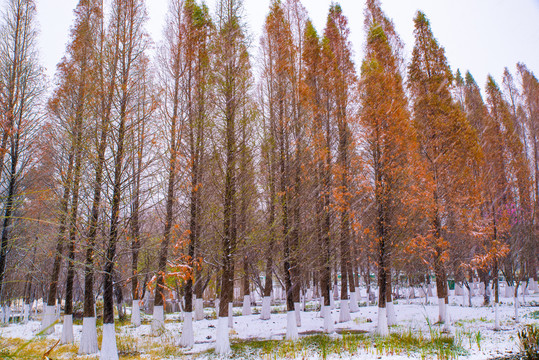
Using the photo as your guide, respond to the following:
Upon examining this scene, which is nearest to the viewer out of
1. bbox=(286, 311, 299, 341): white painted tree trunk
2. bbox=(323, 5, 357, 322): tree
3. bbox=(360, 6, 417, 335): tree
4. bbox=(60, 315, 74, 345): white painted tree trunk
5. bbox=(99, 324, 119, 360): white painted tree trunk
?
bbox=(99, 324, 119, 360): white painted tree trunk

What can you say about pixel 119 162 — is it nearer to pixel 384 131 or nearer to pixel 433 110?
pixel 384 131

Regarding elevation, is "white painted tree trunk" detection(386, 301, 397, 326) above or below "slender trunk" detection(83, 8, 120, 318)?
below

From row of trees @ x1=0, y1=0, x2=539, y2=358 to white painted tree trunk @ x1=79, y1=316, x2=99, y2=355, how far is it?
3cm

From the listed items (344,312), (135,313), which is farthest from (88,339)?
(344,312)

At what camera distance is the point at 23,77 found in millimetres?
11000

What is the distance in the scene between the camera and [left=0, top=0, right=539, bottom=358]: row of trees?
8.95m

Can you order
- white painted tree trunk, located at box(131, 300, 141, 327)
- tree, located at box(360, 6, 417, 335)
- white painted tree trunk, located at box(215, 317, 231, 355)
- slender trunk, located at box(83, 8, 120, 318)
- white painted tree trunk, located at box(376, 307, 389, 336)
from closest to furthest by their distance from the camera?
slender trunk, located at box(83, 8, 120, 318) → white painted tree trunk, located at box(215, 317, 231, 355) → white painted tree trunk, located at box(376, 307, 389, 336) → tree, located at box(360, 6, 417, 335) → white painted tree trunk, located at box(131, 300, 141, 327)

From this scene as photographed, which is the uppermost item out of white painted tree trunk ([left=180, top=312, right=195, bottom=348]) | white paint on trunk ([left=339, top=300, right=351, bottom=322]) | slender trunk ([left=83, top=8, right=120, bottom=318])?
slender trunk ([left=83, top=8, right=120, bottom=318])

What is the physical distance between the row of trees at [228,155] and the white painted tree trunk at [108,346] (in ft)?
0.23

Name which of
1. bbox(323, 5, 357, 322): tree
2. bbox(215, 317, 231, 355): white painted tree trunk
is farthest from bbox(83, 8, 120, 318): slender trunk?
bbox(323, 5, 357, 322): tree

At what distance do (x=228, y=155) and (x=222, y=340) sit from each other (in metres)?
5.24

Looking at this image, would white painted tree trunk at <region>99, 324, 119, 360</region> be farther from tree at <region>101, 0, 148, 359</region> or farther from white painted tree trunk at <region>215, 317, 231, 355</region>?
white painted tree trunk at <region>215, 317, 231, 355</region>

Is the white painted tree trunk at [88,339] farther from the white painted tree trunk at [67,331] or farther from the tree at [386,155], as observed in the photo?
the tree at [386,155]

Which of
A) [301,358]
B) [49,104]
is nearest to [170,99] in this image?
[49,104]
